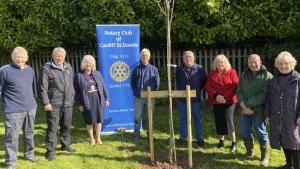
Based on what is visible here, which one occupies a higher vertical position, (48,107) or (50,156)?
(48,107)

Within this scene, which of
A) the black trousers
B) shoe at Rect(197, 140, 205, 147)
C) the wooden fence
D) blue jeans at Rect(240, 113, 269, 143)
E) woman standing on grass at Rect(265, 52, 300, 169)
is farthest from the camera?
the wooden fence

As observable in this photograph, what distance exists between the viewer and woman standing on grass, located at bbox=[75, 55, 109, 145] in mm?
7375

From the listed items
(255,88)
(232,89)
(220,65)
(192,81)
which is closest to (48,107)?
(192,81)

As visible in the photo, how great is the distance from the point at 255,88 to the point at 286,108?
75cm

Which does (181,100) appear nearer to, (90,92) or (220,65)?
(220,65)

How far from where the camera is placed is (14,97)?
20.2ft

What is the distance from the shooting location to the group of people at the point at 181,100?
5.72 m

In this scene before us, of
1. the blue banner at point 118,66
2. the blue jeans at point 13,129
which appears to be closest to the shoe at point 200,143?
the blue banner at point 118,66

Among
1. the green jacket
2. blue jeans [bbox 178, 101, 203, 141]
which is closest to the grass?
blue jeans [bbox 178, 101, 203, 141]

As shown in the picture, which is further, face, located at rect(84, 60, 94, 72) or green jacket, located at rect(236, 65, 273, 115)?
face, located at rect(84, 60, 94, 72)

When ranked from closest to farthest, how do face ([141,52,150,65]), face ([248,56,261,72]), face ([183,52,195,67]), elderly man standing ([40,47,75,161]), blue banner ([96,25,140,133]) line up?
face ([248,56,261,72]), elderly man standing ([40,47,75,161]), face ([183,52,195,67]), face ([141,52,150,65]), blue banner ([96,25,140,133])

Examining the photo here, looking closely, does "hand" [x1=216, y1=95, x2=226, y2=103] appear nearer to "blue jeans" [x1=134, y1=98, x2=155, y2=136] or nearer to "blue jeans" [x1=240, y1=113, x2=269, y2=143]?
"blue jeans" [x1=240, y1=113, x2=269, y2=143]

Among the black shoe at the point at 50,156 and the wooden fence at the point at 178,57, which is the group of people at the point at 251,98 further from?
the wooden fence at the point at 178,57

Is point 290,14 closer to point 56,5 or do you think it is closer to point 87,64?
point 87,64
